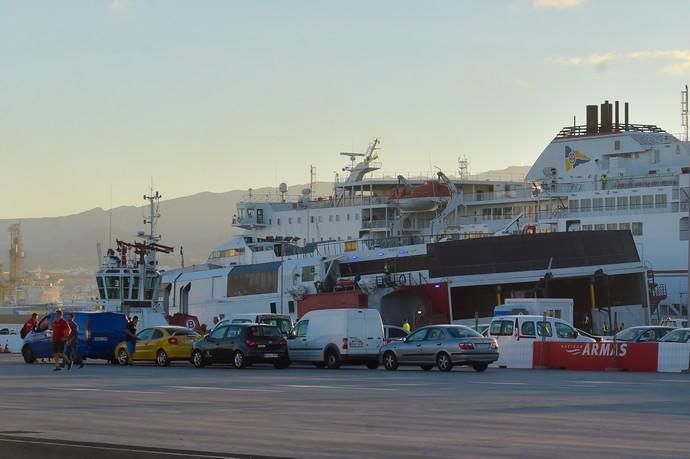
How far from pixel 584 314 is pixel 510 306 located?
13.8 metres

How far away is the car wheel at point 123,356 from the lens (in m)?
37.8

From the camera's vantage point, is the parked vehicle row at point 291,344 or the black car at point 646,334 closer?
the parked vehicle row at point 291,344

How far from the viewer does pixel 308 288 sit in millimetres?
61094

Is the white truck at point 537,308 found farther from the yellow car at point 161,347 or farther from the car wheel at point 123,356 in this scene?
the car wheel at point 123,356

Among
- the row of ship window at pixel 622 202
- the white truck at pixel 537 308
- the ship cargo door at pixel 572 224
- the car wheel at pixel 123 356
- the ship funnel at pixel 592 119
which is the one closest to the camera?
the car wheel at pixel 123 356

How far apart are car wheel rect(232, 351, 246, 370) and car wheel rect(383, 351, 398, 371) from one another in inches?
149

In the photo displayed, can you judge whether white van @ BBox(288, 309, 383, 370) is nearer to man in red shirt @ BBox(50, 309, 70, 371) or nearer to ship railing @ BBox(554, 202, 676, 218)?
man in red shirt @ BBox(50, 309, 70, 371)

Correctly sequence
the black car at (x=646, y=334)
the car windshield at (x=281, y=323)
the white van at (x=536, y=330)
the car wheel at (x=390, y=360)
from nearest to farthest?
1. the car wheel at (x=390, y=360)
2. the white van at (x=536, y=330)
3. the black car at (x=646, y=334)
4. the car windshield at (x=281, y=323)

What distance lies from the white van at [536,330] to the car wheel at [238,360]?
833 cm

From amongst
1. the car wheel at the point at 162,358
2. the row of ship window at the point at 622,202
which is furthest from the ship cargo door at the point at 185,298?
the car wheel at the point at 162,358

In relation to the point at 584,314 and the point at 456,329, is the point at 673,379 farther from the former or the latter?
the point at 584,314

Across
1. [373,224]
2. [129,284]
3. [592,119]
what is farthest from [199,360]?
[592,119]

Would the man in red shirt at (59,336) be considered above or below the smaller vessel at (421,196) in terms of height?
below

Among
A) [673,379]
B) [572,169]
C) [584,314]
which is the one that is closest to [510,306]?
[584,314]
